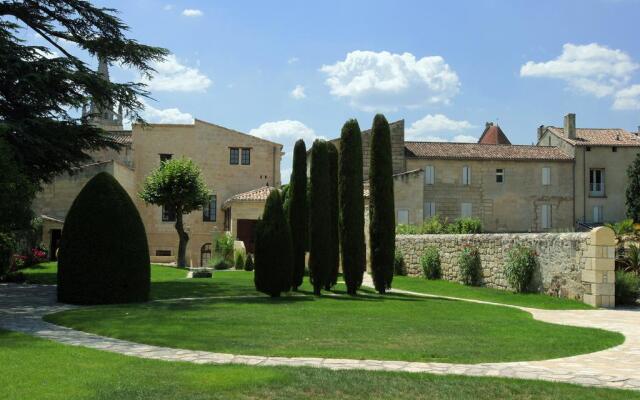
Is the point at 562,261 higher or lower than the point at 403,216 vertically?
lower

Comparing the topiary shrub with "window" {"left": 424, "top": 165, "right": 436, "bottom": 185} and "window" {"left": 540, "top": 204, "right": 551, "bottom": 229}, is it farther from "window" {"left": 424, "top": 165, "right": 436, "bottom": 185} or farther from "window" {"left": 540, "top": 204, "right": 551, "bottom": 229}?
"window" {"left": 540, "top": 204, "right": 551, "bottom": 229}

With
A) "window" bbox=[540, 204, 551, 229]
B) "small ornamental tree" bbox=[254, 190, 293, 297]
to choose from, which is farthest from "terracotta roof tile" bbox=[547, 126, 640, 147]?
"small ornamental tree" bbox=[254, 190, 293, 297]

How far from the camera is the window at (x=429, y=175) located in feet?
162

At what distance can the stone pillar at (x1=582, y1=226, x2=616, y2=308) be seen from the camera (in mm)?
16953

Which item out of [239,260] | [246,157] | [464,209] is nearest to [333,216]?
[239,260]

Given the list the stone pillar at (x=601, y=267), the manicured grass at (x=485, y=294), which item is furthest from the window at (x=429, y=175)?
the stone pillar at (x=601, y=267)

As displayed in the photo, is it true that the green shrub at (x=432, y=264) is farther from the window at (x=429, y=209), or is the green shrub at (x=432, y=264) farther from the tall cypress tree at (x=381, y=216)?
the window at (x=429, y=209)

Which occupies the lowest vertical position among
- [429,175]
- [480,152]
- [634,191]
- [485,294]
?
[485,294]

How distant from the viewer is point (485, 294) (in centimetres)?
2059

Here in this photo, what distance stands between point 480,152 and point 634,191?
1195 cm

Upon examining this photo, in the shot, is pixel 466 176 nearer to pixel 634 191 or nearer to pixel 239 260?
pixel 634 191

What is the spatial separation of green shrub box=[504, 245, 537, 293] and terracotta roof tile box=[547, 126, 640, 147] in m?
33.9

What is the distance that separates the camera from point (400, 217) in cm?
4266

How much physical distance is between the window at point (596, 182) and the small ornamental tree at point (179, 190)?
32.2 m
